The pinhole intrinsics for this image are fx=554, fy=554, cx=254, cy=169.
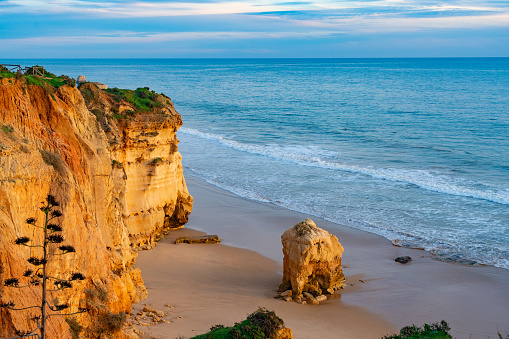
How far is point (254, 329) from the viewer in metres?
13.1

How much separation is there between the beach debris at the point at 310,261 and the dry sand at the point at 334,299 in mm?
710

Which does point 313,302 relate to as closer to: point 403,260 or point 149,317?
point 149,317

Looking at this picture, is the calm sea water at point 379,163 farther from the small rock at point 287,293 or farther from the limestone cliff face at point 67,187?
the limestone cliff face at point 67,187

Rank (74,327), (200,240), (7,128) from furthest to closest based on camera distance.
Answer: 1. (200,240)
2. (7,128)
3. (74,327)

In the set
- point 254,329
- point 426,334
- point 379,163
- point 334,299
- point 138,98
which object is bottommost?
point 334,299

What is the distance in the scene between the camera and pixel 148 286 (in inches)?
789

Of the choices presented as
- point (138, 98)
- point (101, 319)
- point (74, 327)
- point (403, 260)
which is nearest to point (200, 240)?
point (138, 98)

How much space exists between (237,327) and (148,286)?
7612 millimetres

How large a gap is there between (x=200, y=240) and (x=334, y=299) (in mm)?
7795

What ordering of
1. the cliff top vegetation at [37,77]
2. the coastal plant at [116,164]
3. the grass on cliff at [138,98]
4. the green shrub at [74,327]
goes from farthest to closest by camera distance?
1. the grass on cliff at [138,98]
2. the coastal plant at [116,164]
3. the cliff top vegetation at [37,77]
4. the green shrub at [74,327]

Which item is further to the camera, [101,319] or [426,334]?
[426,334]

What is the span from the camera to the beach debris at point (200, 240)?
2504cm

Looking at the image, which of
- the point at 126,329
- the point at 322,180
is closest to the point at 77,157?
the point at 126,329

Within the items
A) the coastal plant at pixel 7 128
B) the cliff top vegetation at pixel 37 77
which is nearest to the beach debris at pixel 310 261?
the cliff top vegetation at pixel 37 77
